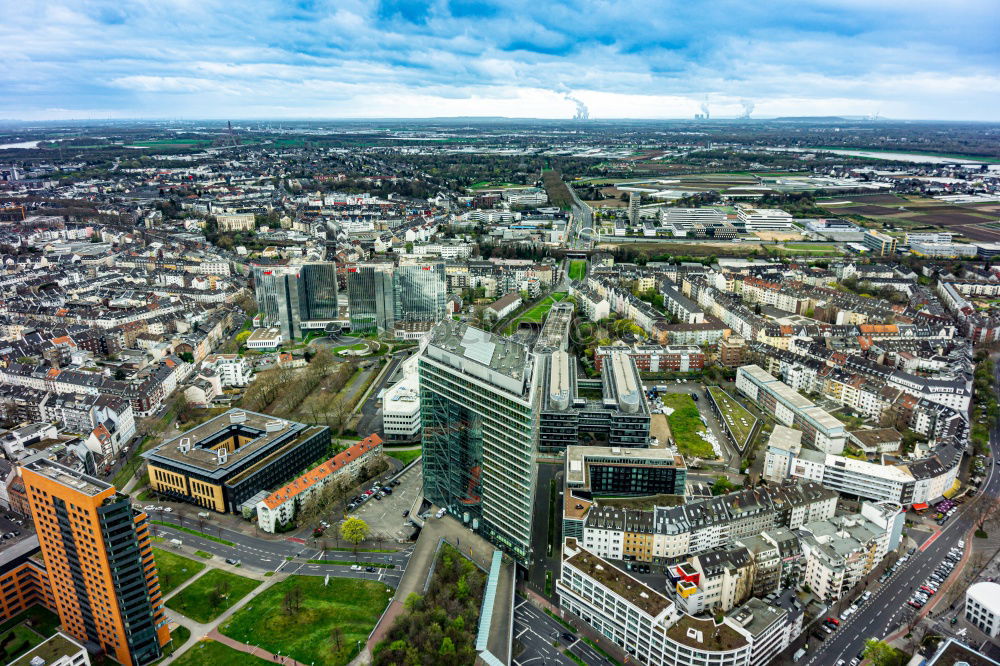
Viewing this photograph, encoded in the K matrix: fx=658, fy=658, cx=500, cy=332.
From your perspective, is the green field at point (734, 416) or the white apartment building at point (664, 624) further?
the green field at point (734, 416)

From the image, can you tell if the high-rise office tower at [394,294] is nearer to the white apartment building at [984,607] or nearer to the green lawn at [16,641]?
the green lawn at [16,641]

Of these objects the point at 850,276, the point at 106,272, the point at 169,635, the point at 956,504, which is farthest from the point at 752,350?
the point at 106,272

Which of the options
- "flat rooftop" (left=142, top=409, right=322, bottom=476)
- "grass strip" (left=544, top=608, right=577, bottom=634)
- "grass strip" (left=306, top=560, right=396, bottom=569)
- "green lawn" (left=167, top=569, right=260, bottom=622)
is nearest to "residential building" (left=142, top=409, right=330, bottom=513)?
"flat rooftop" (left=142, top=409, right=322, bottom=476)

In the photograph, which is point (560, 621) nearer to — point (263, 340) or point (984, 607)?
point (984, 607)

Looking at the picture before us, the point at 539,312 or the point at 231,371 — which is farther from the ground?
the point at 231,371

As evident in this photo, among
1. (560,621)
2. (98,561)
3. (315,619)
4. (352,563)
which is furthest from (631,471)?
(98,561)

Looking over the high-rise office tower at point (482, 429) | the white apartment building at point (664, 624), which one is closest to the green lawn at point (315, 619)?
the high-rise office tower at point (482, 429)

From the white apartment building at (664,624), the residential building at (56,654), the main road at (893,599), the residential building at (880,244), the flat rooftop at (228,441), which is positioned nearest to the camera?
the residential building at (56,654)
